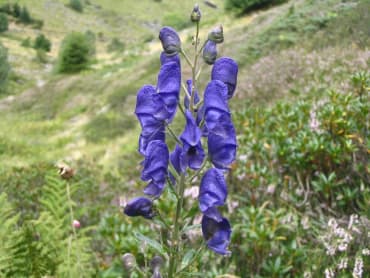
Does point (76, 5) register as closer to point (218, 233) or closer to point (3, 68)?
point (3, 68)

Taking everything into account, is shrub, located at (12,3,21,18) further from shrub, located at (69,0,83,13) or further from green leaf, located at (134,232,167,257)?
green leaf, located at (134,232,167,257)

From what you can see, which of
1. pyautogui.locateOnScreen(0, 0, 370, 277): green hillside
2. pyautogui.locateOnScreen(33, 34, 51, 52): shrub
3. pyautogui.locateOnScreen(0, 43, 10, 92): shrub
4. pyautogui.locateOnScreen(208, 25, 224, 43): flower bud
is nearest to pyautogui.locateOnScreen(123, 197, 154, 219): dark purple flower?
pyautogui.locateOnScreen(208, 25, 224, 43): flower bud

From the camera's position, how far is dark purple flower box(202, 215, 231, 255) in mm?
1762

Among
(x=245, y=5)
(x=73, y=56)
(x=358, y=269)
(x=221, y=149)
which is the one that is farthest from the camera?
(x=73, y=56)

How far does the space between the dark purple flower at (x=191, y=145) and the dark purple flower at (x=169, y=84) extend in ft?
0.31

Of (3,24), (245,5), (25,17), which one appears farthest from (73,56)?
(25,17)

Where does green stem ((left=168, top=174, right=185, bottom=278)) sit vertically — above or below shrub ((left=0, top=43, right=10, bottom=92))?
above

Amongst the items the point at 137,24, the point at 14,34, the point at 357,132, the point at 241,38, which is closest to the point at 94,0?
the point at 137,24

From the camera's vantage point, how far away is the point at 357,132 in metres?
3.89

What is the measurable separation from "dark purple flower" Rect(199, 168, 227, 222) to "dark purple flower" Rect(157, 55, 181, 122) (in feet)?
1.00

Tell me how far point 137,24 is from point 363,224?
11663 cm

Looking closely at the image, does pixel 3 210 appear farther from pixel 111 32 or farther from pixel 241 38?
pixel 111 32

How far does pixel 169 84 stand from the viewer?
177cm

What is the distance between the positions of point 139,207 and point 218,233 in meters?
0.32
